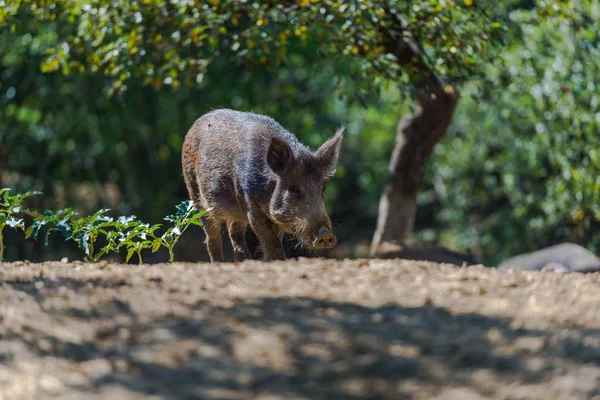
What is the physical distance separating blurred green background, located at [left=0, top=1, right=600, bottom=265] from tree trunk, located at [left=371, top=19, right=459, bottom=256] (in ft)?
2.79

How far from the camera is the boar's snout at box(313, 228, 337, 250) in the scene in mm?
7250

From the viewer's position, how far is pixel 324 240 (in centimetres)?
728

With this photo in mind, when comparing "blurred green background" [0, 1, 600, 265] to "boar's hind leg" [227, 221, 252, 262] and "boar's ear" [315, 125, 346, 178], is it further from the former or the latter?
"boar's ear" [315, 125, 346, 178]

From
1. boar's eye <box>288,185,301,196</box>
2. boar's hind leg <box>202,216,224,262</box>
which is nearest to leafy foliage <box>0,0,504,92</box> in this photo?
boar's eye <box>288,185,301,196</box>

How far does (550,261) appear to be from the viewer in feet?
35.3

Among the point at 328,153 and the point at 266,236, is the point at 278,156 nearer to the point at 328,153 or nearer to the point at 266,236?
the point at 328,153

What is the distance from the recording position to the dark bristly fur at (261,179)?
7.65 metres

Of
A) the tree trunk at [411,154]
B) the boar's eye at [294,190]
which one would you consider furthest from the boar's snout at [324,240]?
the tree trunk at [411,154]

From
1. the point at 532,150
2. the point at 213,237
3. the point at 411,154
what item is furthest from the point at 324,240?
the point at 532,150

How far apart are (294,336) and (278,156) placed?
386 centimetres

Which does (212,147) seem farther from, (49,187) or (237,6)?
(49,187)

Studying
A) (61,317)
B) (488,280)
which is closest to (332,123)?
(488,280)

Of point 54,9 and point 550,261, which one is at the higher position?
point 54,9

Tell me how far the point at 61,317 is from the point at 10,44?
37.1 ft
